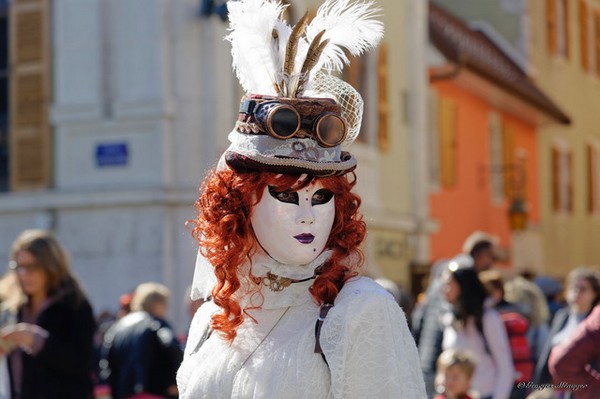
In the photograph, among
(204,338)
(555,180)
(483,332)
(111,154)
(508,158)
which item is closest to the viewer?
(204,338)

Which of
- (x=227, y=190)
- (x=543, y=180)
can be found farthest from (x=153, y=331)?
(x=543, y=180)

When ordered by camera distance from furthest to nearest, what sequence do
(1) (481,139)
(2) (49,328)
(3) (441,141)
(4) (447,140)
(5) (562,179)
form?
(5) (562,179) < (1) (481,139) < (4) (447,140) < (3) (441,141) < (2) (49,328)

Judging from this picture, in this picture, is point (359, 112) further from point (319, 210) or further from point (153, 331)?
point (153, 331)

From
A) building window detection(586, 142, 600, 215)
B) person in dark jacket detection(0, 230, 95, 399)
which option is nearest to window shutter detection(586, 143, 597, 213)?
building window detection(586, 142, 600, 215)

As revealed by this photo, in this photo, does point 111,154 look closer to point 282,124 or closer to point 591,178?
→ point 282,124

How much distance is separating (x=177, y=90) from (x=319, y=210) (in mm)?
9161

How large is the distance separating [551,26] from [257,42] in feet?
77.3

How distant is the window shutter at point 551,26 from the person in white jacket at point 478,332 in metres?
19.4

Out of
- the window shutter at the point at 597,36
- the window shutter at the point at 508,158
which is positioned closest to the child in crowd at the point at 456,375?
the window shutter at the point at 508,158

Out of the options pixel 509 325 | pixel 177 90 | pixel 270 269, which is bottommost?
pixel 509 325

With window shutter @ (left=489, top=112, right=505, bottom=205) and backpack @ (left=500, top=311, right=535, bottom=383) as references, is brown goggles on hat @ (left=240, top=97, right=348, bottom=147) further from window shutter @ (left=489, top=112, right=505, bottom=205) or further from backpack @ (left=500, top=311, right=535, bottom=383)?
window shutter @ (left=489, top=112, right=505, bottom=205)

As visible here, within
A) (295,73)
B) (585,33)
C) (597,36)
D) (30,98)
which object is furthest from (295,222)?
(597,36)

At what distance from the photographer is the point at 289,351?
324 centimetres

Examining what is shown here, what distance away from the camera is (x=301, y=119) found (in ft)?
10.9
